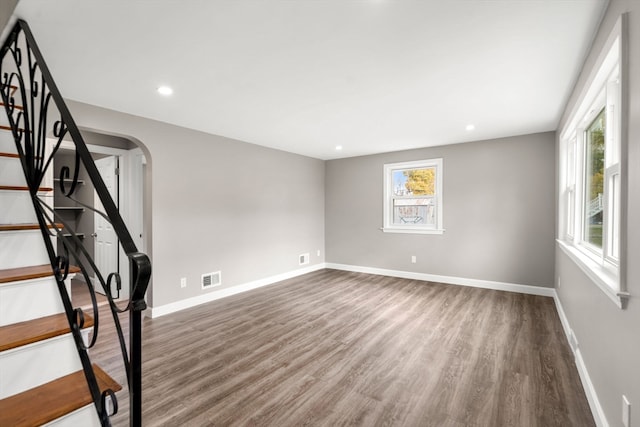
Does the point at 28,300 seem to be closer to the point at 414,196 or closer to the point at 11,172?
the point at 11,172

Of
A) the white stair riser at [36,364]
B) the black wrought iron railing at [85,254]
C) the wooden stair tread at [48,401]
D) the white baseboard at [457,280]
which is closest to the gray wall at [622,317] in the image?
the black wrought iron railing at [85,254]

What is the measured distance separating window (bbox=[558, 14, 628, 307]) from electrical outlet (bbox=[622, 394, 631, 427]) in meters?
0.44

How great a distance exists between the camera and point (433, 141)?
490cm

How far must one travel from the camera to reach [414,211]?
559 cm

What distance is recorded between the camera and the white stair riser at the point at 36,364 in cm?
109

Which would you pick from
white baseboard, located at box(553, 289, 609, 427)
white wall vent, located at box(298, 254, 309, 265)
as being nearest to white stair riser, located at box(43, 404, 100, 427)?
white baseboard, located at box(553, 289, 609, 427)

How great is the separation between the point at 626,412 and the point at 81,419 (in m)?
2.28

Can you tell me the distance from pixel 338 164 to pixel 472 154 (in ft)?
8.57

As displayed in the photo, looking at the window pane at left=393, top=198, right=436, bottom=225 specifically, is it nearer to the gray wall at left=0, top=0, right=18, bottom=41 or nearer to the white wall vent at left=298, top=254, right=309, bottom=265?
the white wall vent at left=298, top=254, right=309, bottom=265

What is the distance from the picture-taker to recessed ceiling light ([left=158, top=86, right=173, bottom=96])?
9.10 feet

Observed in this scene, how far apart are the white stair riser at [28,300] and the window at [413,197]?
16.7ft

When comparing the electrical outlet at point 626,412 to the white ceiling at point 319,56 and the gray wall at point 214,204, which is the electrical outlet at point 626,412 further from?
the gray wall at point 214,204

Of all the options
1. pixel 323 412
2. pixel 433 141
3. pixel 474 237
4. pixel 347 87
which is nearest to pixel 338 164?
pixel 433 141

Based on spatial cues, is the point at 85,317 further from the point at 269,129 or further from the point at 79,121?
the point at 269,129
